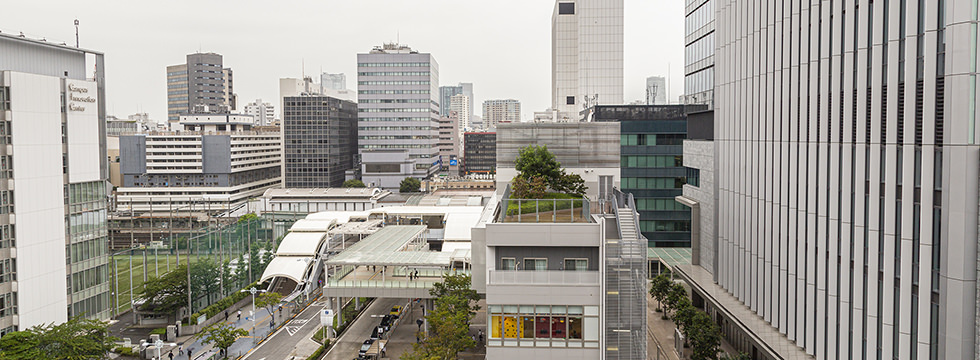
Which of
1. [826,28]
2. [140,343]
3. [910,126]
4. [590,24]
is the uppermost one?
[590,24]

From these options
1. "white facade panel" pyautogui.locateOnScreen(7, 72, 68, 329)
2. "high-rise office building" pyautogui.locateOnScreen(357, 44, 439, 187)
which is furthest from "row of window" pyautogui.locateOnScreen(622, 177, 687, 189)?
"high-rise office building" pyautogui.locateOnScreen(357, 44, 439, 187)

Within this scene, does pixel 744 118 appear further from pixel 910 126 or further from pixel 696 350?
pixel 910 126

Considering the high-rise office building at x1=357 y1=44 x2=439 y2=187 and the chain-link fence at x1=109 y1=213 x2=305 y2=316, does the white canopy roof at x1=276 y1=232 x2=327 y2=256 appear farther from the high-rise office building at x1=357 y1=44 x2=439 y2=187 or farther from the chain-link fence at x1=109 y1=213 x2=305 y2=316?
the high-rise office building at x1=357 y1=44 x2=439 y2=187

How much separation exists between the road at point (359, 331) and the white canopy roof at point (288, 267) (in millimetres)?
6567

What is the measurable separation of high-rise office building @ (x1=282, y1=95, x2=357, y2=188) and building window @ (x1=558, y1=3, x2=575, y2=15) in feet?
179

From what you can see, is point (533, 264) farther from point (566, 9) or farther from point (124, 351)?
point (566, 9)

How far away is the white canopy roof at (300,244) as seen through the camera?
54.1 metres

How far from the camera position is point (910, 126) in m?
18.2

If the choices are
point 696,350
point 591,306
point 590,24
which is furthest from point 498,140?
point 590,24

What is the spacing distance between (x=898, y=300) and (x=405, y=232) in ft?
129

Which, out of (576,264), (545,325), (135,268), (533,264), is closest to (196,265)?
(135,268)

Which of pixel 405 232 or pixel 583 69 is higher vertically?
pixel 583 69

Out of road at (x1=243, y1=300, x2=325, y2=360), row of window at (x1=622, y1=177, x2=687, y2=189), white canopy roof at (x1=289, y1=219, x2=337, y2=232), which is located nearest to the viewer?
road at (x1=243, y1=300, x2=325, y2=360)

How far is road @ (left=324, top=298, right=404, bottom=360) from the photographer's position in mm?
36969
